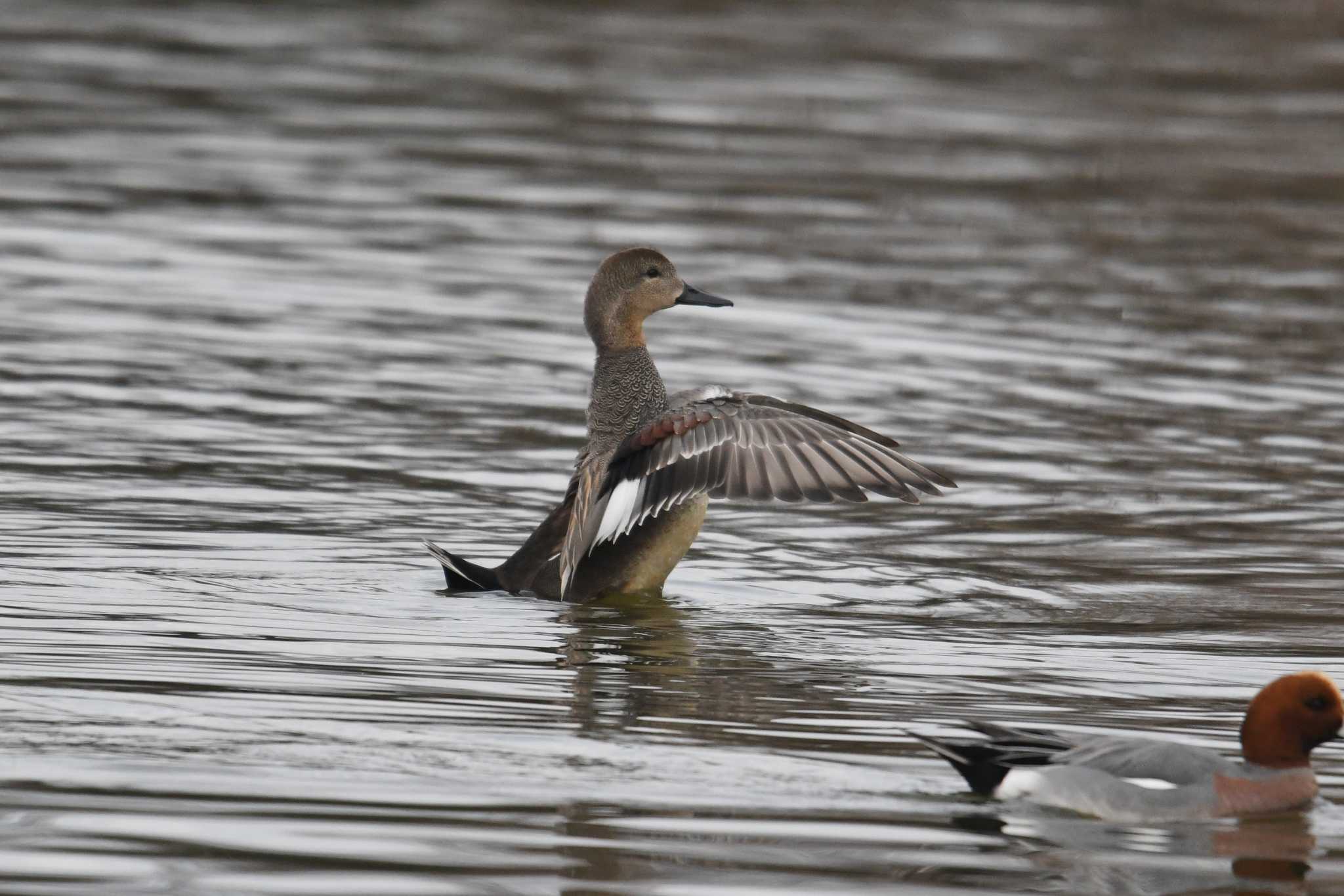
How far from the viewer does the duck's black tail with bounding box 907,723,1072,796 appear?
636 centimetres

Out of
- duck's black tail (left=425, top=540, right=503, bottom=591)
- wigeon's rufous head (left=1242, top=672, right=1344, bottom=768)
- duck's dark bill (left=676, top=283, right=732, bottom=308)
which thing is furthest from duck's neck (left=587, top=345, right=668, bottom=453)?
wigeon's rufous head (left=1242, top=672, right=1344, bottom=768)

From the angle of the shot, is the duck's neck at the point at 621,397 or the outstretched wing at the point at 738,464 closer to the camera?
the outstretched wing at the point at 738,464

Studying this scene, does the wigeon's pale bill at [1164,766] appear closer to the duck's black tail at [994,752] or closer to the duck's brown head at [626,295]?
the duck's black tail at [994,752]

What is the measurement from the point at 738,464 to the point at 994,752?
237 centimetres

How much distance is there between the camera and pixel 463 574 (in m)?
9.05

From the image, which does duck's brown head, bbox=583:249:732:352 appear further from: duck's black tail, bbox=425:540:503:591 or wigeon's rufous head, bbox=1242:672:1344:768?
wigeon's rufous head, bbox=1242:672:1344:768

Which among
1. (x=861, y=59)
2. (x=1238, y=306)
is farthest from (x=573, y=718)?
(x=861, y=59)

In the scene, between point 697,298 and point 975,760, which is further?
point 697,298

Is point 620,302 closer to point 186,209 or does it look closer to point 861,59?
point 186,209

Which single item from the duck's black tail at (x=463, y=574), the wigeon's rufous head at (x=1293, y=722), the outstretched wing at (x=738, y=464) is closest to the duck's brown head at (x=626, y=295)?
the outstretched wing at (x=738, y=464)

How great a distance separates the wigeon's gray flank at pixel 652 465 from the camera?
8.56 m

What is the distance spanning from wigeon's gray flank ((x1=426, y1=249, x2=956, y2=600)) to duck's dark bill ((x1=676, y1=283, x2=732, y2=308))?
1 centimetres

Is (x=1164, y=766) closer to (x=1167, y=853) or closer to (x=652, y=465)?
(x=1167, y=853)

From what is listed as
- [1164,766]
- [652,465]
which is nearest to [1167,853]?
[1164,766]
